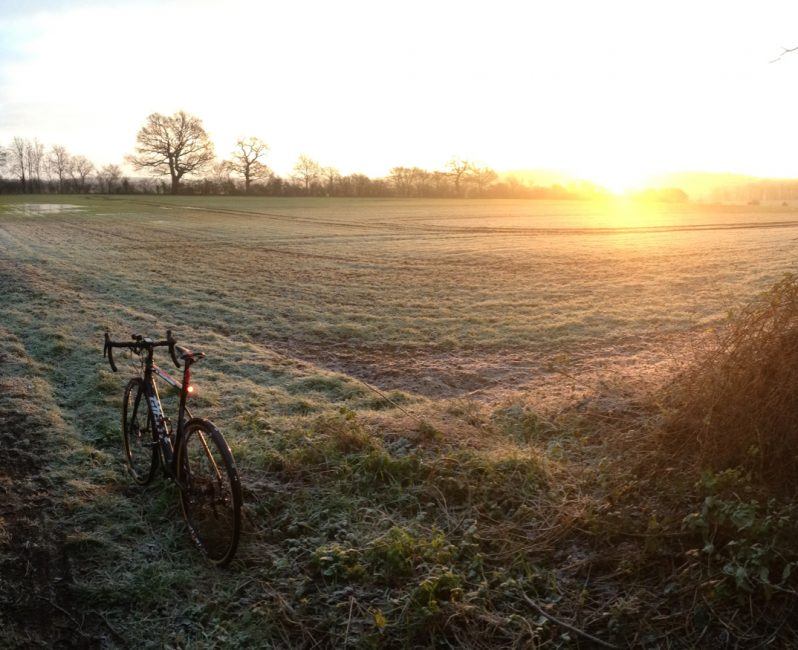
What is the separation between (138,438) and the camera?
6.08 m

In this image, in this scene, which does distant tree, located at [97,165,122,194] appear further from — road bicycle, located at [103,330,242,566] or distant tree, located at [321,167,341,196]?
road bicycle, located at [103,330,242,566]

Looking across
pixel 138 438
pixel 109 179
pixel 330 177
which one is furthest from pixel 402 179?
pixel 138 438

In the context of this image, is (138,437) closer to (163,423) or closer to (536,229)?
(163,423)

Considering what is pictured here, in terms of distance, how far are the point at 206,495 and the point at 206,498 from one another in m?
0.03

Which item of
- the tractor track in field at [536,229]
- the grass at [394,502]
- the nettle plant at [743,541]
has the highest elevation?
the tractor track in field at [536,229]

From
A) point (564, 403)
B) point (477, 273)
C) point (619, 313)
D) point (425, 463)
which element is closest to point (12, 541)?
point (425, 463)

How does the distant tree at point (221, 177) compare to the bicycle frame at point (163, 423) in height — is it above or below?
above

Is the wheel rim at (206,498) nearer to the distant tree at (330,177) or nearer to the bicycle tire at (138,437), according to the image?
the bicycle tire at (138,437)

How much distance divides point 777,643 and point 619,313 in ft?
36.9

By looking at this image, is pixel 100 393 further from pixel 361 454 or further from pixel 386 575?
pixel 386 575

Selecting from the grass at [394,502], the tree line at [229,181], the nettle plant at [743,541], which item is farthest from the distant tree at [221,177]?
the nettle plant at [743,541]

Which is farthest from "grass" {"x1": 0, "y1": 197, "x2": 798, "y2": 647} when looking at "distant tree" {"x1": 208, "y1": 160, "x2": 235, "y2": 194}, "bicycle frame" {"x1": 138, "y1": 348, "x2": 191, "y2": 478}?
"distant tree" {"x1": 208, "y1": 160, "x2": 235, "y2": 194}

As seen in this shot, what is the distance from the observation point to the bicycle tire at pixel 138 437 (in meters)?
5.63

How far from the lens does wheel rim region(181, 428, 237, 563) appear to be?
4516 mm
